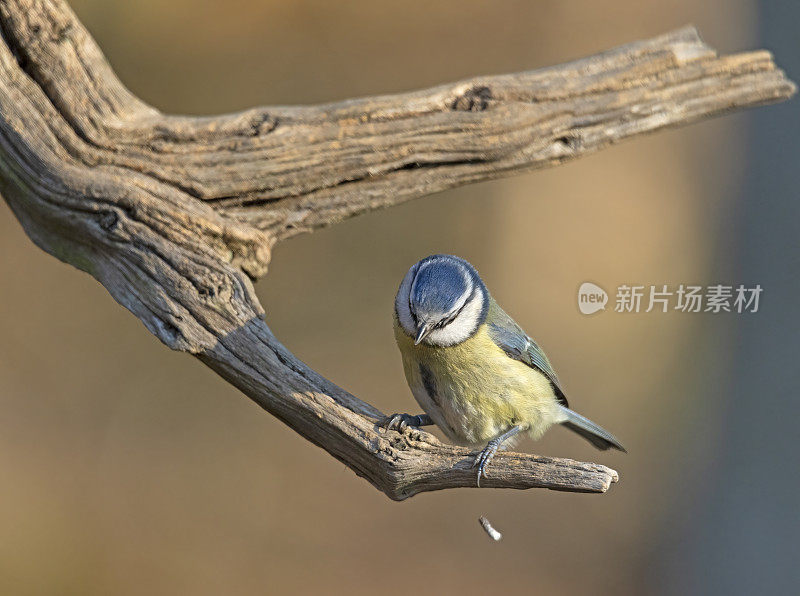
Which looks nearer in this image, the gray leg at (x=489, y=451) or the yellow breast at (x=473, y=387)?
the gray leg at (x=489, y=451)

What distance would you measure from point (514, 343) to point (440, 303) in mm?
392

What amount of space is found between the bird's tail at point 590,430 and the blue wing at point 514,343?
0.09 metres

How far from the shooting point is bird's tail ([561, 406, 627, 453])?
245 cm

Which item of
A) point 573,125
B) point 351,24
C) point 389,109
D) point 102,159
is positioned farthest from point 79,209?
point 351,24

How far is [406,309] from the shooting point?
2.10 meters

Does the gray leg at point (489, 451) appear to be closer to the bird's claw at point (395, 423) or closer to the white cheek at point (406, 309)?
the bird's claw at point (395, 423)

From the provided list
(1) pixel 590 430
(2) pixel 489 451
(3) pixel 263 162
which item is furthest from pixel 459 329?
(3) pixel 263 162

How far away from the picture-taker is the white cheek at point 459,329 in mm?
2104

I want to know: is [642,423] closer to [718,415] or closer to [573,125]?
[718,415]

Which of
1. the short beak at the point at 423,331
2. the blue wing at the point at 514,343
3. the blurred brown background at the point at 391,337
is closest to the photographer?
the short beak at the point at 423,331

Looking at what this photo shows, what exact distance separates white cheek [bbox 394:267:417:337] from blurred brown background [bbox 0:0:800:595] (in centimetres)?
227

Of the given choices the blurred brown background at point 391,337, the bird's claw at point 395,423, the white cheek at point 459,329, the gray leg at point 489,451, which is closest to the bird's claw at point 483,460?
the gray leg at point 489,451

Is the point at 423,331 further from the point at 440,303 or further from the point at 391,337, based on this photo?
the point at 391,337

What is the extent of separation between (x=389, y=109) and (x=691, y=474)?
3287mm
